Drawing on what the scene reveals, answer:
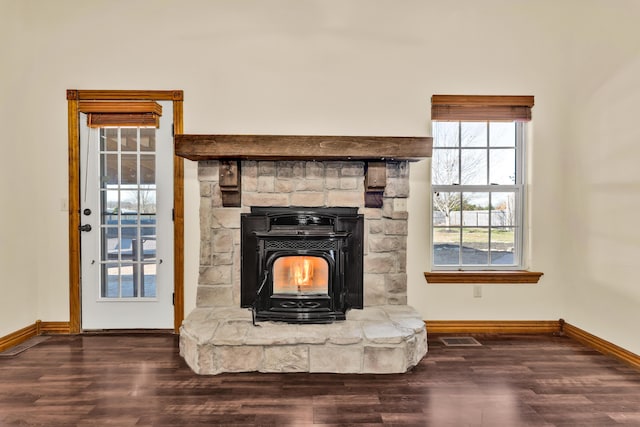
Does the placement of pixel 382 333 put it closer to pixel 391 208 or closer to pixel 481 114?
pixel 391 208

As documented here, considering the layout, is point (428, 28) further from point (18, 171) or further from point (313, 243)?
point (18, 171)

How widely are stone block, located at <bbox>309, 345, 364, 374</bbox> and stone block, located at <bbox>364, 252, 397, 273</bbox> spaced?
0.79 meters

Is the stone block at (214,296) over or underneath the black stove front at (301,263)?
underneath

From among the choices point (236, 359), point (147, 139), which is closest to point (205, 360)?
point (236, 359)

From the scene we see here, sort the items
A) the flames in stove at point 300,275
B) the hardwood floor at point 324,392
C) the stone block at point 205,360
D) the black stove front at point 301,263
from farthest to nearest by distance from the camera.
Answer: the flames in stove at point 300,275, the black stove front at point 301,263, the stone block at point 205,360, the hardwood floor at point 324,392

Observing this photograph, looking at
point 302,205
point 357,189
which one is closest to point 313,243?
point 302,205

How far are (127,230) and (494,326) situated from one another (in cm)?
321

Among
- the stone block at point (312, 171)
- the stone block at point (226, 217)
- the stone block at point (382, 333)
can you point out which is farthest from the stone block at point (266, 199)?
the stone block at point (382, 333)

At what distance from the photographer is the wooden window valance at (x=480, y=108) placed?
3156 millimetres

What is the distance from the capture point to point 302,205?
305cm

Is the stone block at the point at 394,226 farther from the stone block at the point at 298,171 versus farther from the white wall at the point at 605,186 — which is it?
the white wall at the point at 605,186

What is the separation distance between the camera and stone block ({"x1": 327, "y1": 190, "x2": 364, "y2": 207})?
306cm

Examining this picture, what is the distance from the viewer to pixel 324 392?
86.7 inches

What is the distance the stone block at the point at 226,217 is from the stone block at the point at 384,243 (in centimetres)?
109
